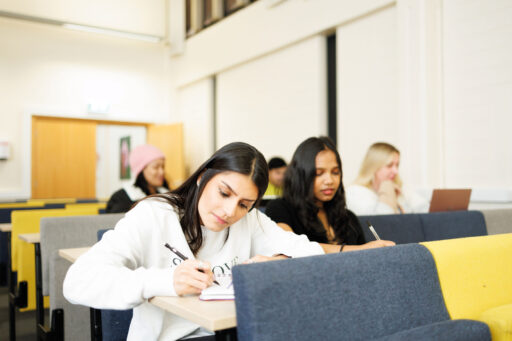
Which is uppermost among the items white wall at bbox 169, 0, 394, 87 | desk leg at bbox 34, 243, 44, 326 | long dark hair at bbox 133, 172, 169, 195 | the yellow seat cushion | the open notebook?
white wall at bbox 169, 0, 394, 87

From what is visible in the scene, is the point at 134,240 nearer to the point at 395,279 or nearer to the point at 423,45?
the point at 395,279

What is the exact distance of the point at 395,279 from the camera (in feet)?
4.22

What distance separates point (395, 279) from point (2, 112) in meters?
7.67

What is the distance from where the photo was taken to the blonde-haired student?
10.9 ft

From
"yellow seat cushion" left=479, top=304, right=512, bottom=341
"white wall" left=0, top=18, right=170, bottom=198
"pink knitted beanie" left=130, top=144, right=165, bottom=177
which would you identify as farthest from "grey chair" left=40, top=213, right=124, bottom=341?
"white wall" left=0, top=18, right=170, bottom=198

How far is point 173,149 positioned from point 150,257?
274 inches

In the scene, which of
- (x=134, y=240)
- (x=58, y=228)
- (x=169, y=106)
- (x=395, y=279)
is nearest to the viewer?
(x=395, y=279)

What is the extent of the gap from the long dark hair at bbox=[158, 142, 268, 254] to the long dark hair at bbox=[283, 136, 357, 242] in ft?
2.37

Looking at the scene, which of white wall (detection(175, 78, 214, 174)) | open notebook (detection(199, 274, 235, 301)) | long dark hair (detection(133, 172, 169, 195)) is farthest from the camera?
white wall (detection(175, 78, 214, 174))

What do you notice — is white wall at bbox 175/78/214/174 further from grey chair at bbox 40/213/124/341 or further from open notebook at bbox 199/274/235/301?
open notebook at bbox 199/274/235/301

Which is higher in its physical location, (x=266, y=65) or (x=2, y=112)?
(x=266, y=65)

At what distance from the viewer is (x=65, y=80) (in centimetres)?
806

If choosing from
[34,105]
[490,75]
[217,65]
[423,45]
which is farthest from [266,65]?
[34,105]

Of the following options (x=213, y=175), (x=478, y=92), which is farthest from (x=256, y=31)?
(x=213, y=175)
